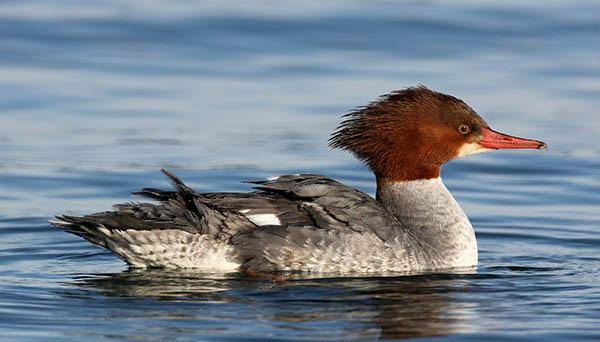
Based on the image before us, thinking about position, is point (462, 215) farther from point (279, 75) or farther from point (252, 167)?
point (279, 75)

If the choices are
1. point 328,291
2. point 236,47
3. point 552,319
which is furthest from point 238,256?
point 236,47

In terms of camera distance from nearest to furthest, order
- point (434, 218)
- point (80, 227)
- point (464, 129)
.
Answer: point (80, 227) < point (434, 218) < point (464, 129)

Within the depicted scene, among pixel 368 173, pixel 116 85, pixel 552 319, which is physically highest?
pixel 116 85

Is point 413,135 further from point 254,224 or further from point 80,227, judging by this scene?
point 80,227

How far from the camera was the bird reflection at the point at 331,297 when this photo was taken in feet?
25.9

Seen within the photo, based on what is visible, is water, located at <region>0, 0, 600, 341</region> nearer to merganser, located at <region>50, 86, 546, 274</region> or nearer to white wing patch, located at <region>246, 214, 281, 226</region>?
merganser, located at <region>50, 86, 546, 274</region>

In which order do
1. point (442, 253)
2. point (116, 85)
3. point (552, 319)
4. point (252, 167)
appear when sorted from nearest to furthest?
1. point (552, 319)
2. point (442, 253)
3. point (252, 167)
4. point (116, 85)

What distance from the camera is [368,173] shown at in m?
12.7

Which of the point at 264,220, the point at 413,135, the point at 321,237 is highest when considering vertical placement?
the point at 413,135

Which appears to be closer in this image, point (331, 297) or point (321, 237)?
point (331, 297)

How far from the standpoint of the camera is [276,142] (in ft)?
43.6

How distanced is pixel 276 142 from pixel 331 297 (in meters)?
4.89

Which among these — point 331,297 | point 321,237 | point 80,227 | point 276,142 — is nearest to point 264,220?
point 321,237

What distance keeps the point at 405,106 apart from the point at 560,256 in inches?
58.4
